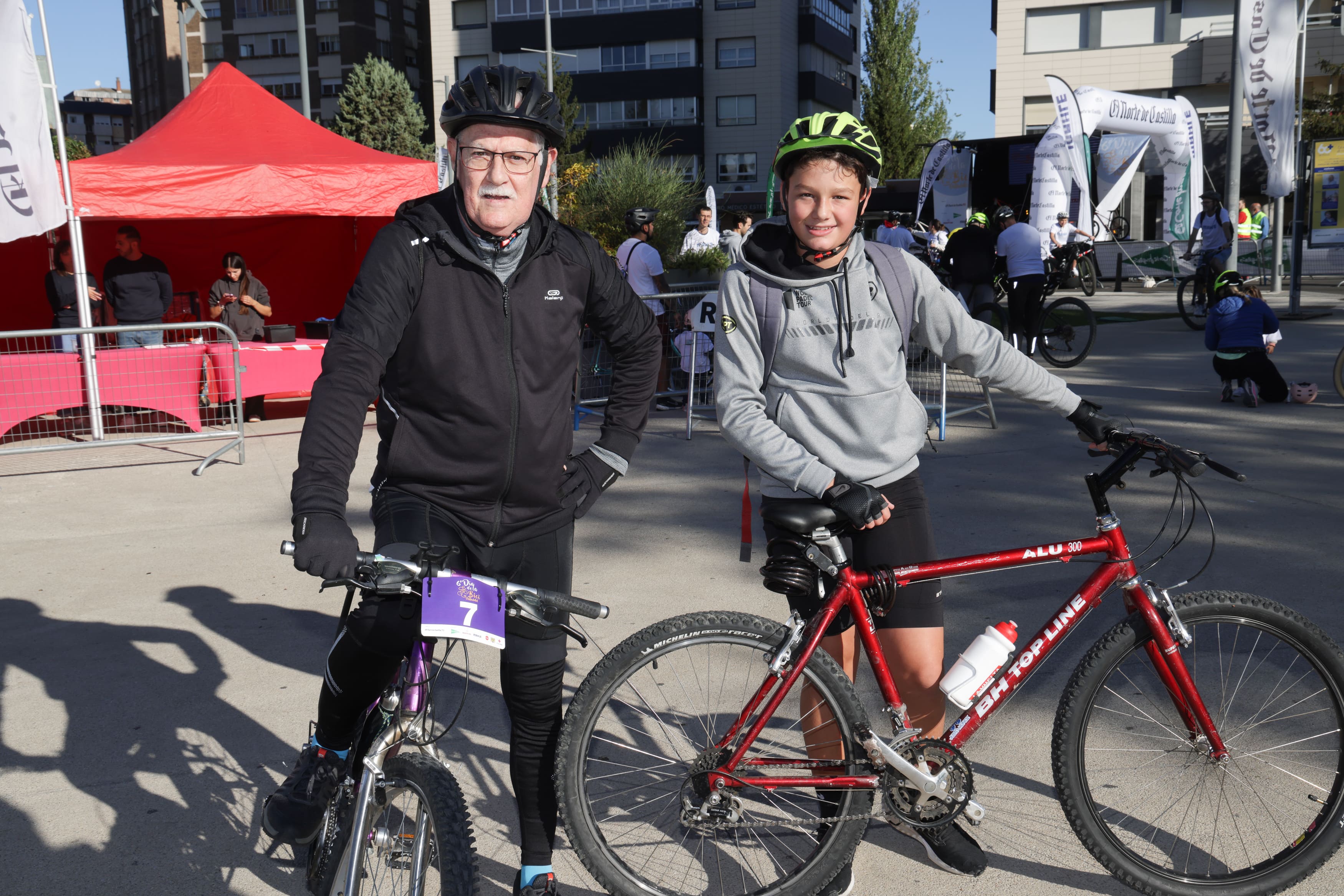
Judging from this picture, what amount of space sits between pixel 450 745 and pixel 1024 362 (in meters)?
2.26

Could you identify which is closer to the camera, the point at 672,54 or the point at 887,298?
the point at 887,298

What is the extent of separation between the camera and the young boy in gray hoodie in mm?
2875

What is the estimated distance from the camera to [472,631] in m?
2.05

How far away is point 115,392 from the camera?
958 cm

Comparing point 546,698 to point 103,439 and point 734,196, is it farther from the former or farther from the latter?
point 734,196

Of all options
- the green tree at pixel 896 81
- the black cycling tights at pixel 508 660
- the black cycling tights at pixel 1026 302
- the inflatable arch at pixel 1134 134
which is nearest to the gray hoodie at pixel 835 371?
the black cycling tights at pixel 508 660

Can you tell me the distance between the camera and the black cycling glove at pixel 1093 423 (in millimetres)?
2887

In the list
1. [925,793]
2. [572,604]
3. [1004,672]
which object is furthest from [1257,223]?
[572,604]

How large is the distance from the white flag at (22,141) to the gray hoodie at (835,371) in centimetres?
749

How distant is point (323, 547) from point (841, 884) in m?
1.66

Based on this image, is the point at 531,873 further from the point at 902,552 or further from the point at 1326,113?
the point at 1326,113

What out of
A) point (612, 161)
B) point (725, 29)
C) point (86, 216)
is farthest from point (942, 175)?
point (725, 29)

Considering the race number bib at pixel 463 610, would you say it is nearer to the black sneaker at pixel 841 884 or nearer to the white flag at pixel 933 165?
the black sneaker at pixel 841 884

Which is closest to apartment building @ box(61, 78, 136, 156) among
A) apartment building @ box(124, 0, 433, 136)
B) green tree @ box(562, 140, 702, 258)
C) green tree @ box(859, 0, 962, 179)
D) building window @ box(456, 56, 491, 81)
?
apartment building @ box(124, 0, 433, 136)
